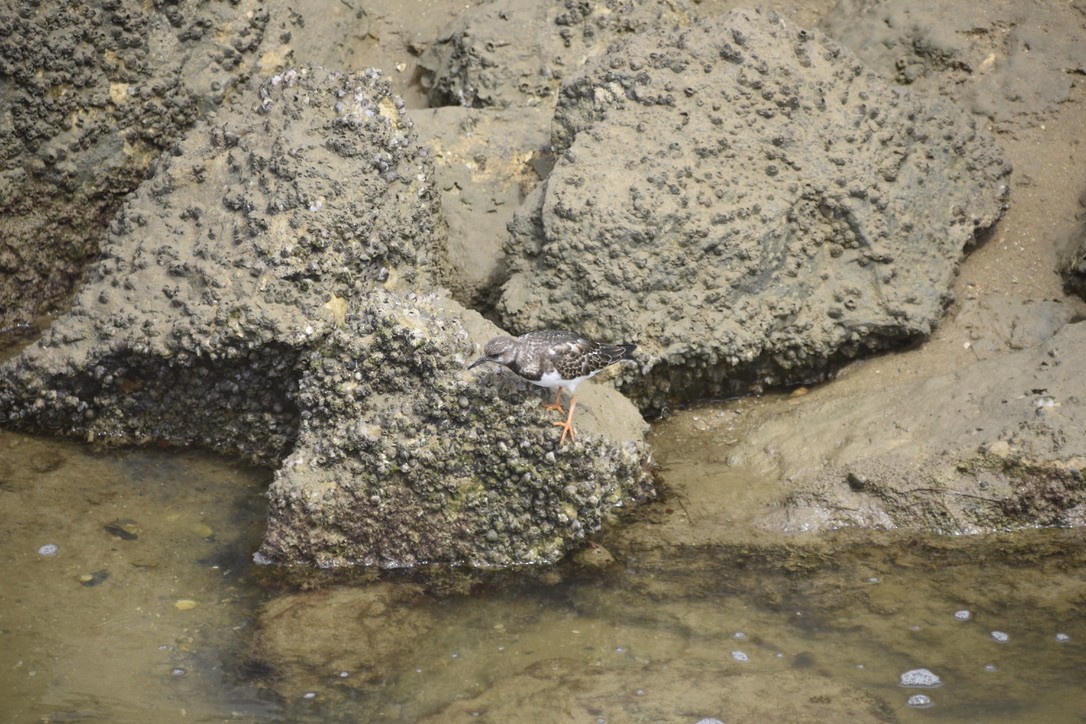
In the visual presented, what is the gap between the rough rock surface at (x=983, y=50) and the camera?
26.2 feet

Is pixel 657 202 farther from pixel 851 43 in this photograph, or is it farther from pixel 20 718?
pixel 20 718

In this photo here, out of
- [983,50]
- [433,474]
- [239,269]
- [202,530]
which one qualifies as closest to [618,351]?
[433,474]

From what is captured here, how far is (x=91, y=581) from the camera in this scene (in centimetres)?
556

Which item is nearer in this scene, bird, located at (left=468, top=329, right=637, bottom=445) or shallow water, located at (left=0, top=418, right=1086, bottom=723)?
shallow water, located at (left=0, top=418, right=1086, bottom=723)

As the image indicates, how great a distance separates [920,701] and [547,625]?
1714 mm

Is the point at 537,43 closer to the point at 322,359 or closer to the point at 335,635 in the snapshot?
the point at 322,359

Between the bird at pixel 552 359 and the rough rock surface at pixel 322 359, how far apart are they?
0.17m

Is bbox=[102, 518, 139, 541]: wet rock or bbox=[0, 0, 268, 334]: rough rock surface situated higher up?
bbox=[0, 0, 268, 334]: rough rock surface

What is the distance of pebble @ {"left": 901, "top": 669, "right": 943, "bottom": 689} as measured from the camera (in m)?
4.79

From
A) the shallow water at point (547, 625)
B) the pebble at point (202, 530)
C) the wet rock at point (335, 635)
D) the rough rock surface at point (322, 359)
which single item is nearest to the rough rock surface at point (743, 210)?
the rough rock surface at point (322, 359)

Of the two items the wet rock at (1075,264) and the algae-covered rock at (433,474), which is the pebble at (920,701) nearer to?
the algae-covered rock at (433,474)

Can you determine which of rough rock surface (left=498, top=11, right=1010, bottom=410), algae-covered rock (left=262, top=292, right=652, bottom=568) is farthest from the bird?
rough rock surface (left=498, top=11, right=1010, bottom=410)

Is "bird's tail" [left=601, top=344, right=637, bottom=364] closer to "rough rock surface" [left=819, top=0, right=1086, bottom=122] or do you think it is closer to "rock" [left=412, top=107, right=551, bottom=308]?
"rock" [left=412, top=107, right=551, bottom=308]

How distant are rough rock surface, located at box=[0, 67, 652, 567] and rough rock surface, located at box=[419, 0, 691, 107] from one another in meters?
1.76
